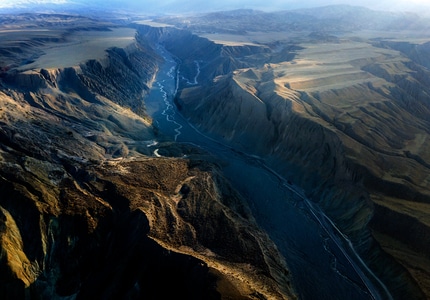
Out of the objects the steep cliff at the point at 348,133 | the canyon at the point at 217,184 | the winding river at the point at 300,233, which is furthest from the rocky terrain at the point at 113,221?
the steep cliff at the point at 348,133

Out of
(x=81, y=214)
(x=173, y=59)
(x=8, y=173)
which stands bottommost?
(x=173, y=59)

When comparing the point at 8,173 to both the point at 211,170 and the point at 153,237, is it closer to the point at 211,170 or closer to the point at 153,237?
the point at 153,237

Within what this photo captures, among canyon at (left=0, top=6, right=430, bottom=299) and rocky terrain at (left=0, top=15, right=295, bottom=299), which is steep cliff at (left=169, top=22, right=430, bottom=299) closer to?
canyon at (left=0, top=6, right=430, bottom=299)

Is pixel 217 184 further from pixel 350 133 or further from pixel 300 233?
pixel 350 133

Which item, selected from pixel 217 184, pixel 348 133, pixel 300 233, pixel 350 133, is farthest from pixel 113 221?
pixel 350 133

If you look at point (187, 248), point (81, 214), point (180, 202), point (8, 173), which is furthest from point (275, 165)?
point (8, 173)

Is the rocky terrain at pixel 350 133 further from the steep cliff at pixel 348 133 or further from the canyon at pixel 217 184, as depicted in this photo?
the canyon at pixel 217 184
